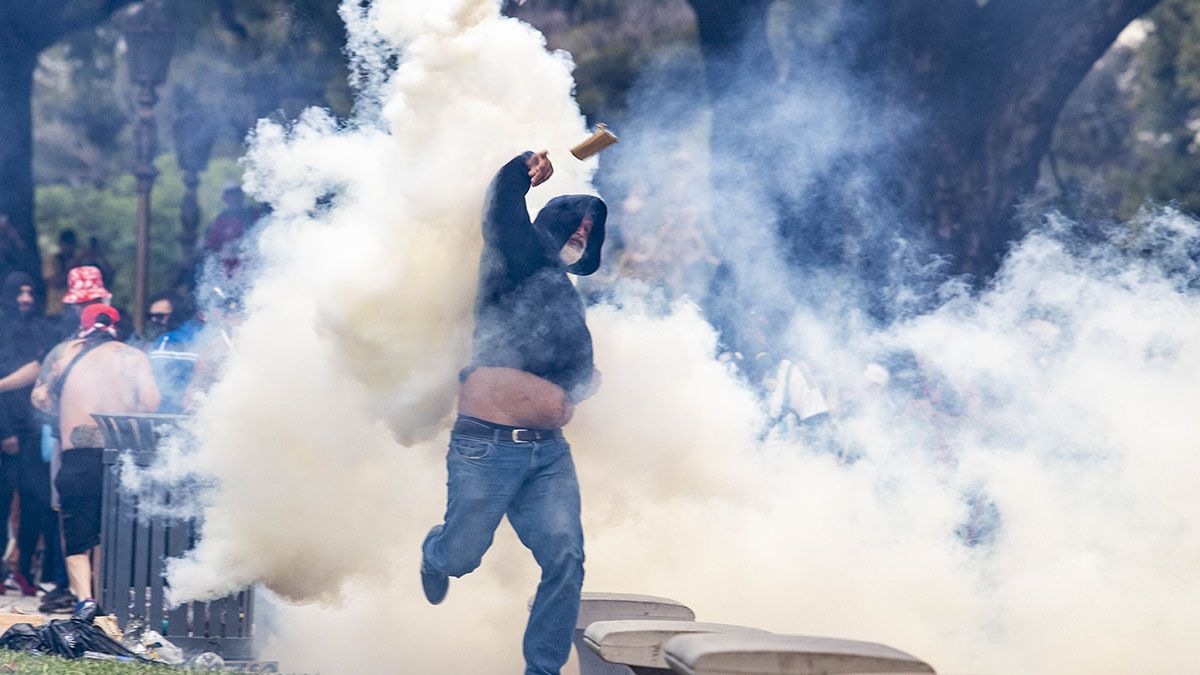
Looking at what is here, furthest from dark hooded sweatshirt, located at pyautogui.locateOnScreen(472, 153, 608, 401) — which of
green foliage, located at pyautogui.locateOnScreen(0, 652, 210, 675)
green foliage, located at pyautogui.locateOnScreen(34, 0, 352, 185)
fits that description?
green foliage, located at pyautogui.locateOnScreen(34, 0, 352, 185)

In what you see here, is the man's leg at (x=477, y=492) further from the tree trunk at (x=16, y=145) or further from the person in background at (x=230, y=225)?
the tree trunk at (x=16, y=145)

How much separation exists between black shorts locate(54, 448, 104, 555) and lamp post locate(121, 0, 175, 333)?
12.1ft

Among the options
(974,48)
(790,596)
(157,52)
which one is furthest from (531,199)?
(157,52)

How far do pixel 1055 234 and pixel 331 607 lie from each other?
435cm

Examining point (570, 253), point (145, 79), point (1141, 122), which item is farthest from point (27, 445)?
point (1141, 122)

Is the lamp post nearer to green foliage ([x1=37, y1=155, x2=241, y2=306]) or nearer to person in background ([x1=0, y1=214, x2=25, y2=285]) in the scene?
person in background ([x1=0, y1=214, x2=25, y2=285])

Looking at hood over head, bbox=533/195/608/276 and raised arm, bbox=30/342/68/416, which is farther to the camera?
raised arm, bbox=30/342/68/416

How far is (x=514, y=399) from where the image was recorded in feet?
18.4

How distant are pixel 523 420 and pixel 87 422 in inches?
148

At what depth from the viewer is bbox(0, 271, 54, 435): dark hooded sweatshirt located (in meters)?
9.62

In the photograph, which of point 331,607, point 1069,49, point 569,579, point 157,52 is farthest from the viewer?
point 157,52

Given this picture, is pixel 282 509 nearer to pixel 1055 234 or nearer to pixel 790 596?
pixel 790 596

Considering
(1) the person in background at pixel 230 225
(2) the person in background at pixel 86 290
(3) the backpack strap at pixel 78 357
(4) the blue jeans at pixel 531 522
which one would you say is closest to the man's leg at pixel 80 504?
(3) the backpack strap at pixel 78 357

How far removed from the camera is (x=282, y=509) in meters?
6.70
